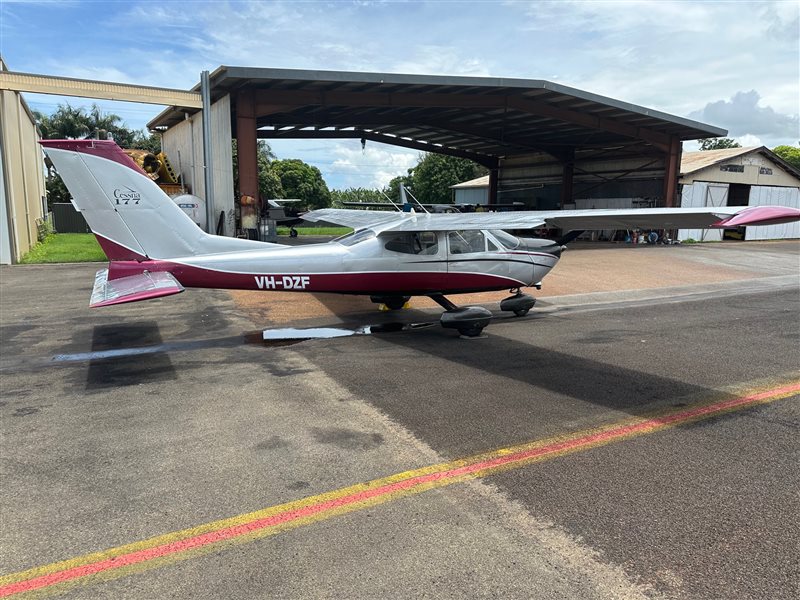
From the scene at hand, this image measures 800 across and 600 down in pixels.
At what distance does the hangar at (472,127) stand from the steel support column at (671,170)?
6 centimetres

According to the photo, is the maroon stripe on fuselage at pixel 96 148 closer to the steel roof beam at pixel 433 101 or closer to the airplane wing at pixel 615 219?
the airplane wing at pixel 615 219

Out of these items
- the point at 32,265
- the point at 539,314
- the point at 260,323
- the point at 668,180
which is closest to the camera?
the point at 260,323

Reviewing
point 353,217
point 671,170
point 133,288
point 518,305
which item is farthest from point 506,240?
point 671,170

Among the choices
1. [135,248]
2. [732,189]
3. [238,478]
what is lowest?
[238,478]

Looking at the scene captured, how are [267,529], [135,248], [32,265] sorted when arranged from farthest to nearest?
[32,265] < [135,248] < [267,529]

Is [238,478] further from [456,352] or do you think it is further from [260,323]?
[260,323]

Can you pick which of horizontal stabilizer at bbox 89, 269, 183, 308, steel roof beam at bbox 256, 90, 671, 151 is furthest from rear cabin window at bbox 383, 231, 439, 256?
steel roof beam at bbox 256, 90, 671, 151

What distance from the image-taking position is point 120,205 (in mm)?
8750

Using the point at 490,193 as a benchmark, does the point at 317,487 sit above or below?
below

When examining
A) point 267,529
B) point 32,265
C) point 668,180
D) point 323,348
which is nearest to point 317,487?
point 267,529

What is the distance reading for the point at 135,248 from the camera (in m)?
8.92

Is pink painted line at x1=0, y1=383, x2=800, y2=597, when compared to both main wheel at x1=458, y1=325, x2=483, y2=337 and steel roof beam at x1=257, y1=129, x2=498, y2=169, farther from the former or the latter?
steel roof beam at x1=257, y1=129, x2=498, y2=169

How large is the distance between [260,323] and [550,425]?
288 inches

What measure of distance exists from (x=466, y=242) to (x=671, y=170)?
94.0ft
